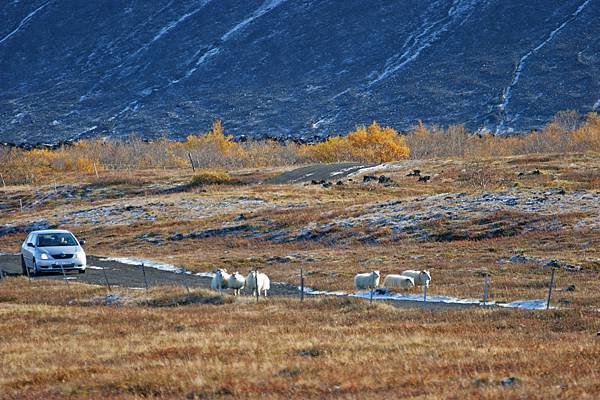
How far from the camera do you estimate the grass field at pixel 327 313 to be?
1306 cm

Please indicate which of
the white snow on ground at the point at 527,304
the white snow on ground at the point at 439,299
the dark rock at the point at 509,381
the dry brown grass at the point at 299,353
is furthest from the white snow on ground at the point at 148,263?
the dark rock at the point at 509,381

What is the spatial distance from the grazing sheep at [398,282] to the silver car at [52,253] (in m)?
12.2

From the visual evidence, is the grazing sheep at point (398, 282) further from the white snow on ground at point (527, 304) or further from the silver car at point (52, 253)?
the silver car at point (52, 253)

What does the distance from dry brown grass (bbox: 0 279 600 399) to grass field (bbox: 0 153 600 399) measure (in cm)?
5

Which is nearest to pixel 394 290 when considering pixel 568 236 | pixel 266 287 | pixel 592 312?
pixel 266 287

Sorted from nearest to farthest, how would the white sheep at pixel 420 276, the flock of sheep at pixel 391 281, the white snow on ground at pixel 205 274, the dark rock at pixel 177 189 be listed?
the white sheep at pixel 420 276 < the flock of sheep at pixel 391 281 < the white snow on ground at pixel 205 274 < the dark rock at pixel 177 189

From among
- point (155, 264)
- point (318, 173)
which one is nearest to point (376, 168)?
point (318, 173)

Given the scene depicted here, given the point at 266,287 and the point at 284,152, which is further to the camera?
the point at 284,152

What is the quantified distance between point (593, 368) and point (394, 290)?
16.2m

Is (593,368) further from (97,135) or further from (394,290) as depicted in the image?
(97,135)

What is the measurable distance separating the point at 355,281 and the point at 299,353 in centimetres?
1477

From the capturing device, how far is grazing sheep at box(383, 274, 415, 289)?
29.7m

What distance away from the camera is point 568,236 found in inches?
1660

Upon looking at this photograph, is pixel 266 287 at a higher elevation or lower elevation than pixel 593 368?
lower
